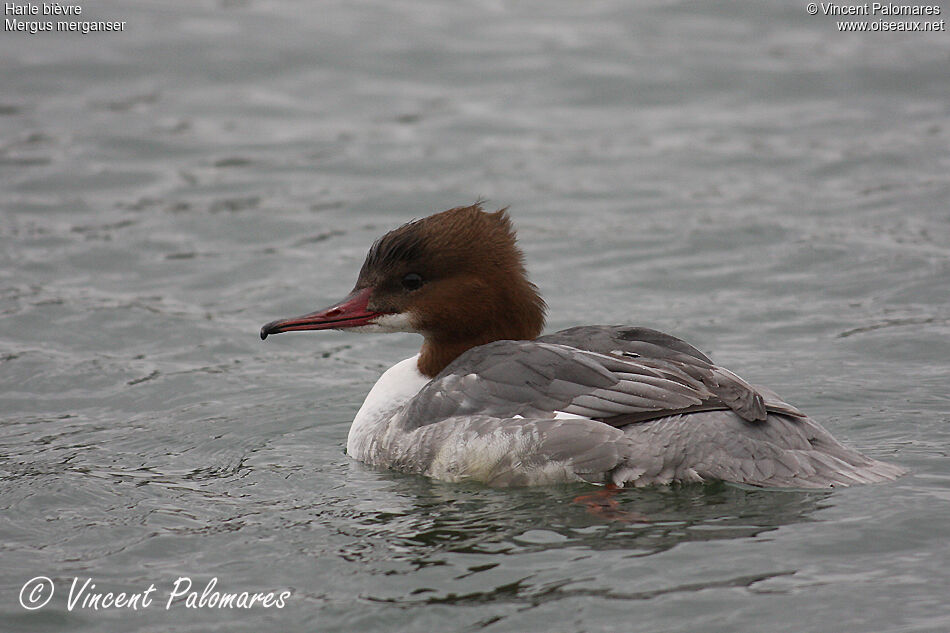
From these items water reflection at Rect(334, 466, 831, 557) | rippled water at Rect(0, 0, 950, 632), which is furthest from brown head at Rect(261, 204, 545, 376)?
→ water reflection at Rect(334, 466, 831, 557)

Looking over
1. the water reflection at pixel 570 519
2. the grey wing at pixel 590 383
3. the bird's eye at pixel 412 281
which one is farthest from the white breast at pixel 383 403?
the water reflection at pixel 570 519

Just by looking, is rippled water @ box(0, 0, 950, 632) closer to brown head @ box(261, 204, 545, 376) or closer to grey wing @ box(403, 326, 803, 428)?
grey wing @ box(403, 326, 803, 428)

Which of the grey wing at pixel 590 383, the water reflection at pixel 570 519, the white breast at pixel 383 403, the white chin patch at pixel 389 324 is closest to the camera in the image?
the water reflection at pixel 570 519

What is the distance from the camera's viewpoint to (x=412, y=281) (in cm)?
680

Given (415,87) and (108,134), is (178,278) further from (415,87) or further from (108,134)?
(415,87)

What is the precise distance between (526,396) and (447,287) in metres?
0.90

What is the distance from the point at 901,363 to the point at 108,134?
8181 millimetres

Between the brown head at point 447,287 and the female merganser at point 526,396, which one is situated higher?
the brown head at point 447,287

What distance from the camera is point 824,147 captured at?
1213cm

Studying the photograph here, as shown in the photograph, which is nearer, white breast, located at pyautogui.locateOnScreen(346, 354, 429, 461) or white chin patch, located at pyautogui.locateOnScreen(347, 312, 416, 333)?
white breast, located at pyautogui.locateOnScreen(346, 354, 429, 461)

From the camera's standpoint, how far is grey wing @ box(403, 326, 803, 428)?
5.81m

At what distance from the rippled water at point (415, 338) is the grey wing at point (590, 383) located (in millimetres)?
378

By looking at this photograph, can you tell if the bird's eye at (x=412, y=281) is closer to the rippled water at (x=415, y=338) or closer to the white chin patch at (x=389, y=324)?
the white chin patch at (x=389, y=324)

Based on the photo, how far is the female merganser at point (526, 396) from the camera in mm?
5684
